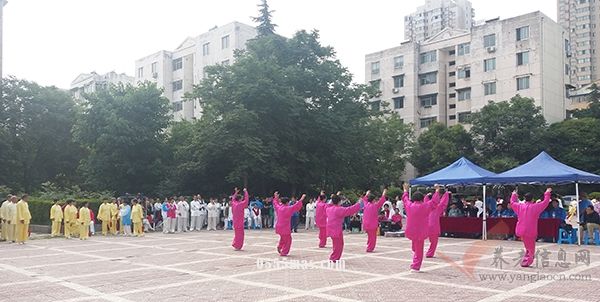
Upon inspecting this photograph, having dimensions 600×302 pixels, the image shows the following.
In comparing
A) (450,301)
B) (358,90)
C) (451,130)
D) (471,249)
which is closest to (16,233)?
(471,249)

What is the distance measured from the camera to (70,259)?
564 inches

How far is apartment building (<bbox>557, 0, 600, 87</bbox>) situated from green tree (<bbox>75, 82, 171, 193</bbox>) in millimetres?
88870

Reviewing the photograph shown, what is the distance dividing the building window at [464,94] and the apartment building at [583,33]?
55092mm

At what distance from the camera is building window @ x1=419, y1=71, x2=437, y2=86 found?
5870 centimetres

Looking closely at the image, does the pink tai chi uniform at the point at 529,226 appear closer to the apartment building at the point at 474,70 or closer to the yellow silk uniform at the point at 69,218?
the yellow silk uniform at the point at 69,218

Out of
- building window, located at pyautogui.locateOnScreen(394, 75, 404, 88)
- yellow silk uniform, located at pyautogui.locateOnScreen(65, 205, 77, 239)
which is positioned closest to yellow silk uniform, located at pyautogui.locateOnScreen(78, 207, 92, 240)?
yellow silk uniform, located at pyautogui.locateOnScreen(65, 205, 77, 239)

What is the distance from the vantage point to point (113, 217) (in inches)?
910

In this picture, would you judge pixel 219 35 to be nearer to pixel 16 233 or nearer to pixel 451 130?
pixel 451 130

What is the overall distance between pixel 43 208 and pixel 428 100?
43.7 meters

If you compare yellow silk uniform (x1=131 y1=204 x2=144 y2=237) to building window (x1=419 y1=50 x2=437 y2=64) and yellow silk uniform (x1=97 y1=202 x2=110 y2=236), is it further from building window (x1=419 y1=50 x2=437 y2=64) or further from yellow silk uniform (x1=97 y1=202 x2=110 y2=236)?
building window (x1=419 y1=50 x2=437 y2=64)

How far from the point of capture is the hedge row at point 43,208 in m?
24.4

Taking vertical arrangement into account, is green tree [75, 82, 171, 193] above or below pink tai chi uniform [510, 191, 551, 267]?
above

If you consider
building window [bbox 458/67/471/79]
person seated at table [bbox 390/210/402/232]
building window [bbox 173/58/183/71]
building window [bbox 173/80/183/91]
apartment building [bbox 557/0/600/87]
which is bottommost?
person seated at table [bbox 390/210/402/232]

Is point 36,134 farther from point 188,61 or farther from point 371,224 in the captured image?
point 371,224
